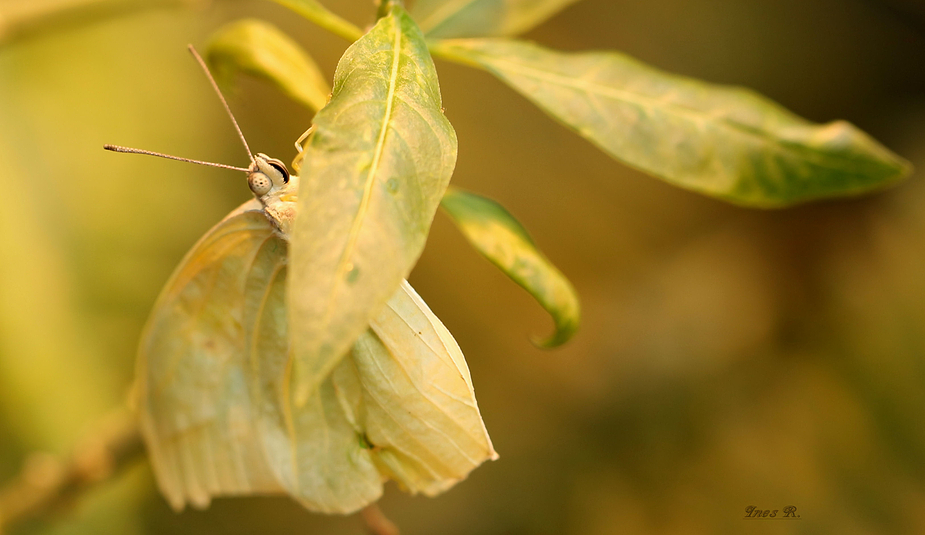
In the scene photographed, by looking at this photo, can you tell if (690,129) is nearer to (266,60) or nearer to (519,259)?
(519,259)

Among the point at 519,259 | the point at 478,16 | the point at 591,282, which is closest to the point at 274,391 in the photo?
the point at 519,259

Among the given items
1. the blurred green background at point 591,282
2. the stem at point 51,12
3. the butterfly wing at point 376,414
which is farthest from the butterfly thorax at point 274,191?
the blurred green background at point 591,282

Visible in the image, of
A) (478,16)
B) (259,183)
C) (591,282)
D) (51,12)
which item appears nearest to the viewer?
(259,183)

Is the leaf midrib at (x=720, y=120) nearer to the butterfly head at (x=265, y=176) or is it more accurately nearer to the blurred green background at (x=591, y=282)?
the butterfly head at (x=265, y=176)

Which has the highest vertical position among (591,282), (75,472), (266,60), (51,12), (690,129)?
(690,129)

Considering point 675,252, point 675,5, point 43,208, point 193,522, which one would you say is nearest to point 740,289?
point 675,252

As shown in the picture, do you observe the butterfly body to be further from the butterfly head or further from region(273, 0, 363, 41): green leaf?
region(273, 0, 363, 41): green leaf

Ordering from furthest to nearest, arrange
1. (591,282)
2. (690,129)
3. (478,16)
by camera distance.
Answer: (591,282) < (478,16) < (690,129)

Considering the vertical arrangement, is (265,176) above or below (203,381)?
above
